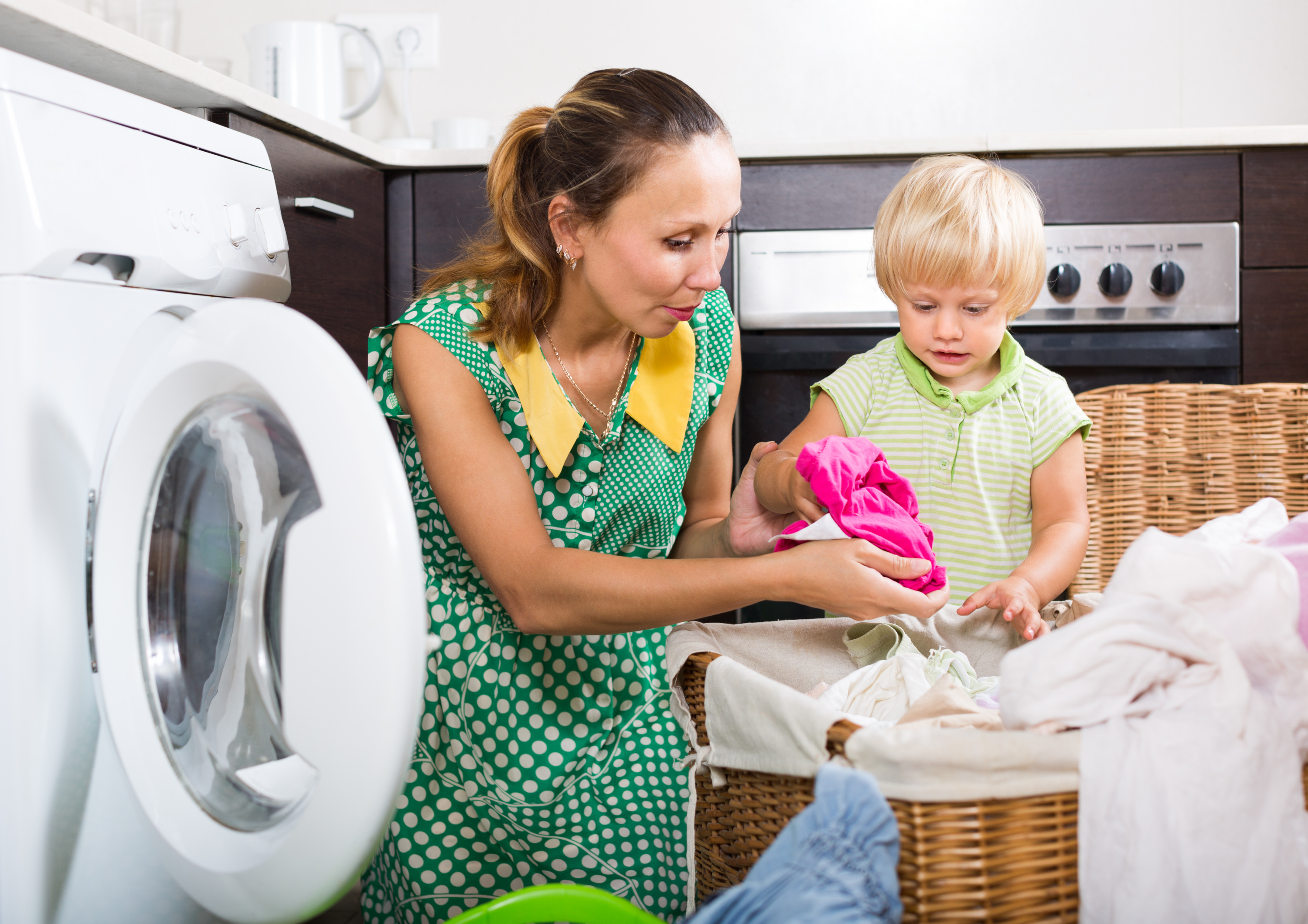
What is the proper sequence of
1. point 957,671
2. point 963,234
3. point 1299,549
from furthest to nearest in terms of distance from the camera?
point 963,234 → point 957,671 → point 1299,549

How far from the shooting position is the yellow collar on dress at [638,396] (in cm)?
104

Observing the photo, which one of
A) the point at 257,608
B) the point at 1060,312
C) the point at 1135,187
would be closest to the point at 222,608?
the point at 257,608

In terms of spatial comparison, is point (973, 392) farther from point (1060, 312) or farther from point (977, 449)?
point (1060, 312)

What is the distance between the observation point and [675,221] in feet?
3.12

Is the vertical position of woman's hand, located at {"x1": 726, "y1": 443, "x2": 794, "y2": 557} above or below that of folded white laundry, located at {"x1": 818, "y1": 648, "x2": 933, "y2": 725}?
above

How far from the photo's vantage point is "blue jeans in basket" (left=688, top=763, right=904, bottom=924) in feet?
1.82

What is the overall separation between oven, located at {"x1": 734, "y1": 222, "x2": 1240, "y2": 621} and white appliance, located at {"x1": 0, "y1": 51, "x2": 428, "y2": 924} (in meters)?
0.95

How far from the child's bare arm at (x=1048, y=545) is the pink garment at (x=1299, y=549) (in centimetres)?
21

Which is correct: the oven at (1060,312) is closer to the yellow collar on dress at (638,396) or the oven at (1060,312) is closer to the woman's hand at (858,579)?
the yellow collar on dress at (638,396)

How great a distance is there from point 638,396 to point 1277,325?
107 centimetres

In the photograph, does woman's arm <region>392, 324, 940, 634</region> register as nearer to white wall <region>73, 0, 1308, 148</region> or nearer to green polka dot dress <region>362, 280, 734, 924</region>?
green polka dot dress <region>362, 280, 734, 924</region>

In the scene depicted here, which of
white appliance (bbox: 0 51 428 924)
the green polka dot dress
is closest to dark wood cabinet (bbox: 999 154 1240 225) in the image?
the green polka dot dress

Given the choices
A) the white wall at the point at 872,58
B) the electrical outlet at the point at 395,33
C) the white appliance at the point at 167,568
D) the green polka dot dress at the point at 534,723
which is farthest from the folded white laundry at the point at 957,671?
the electrical outlet at the point at 395,33

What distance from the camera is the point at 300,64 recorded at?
6.44 ft
